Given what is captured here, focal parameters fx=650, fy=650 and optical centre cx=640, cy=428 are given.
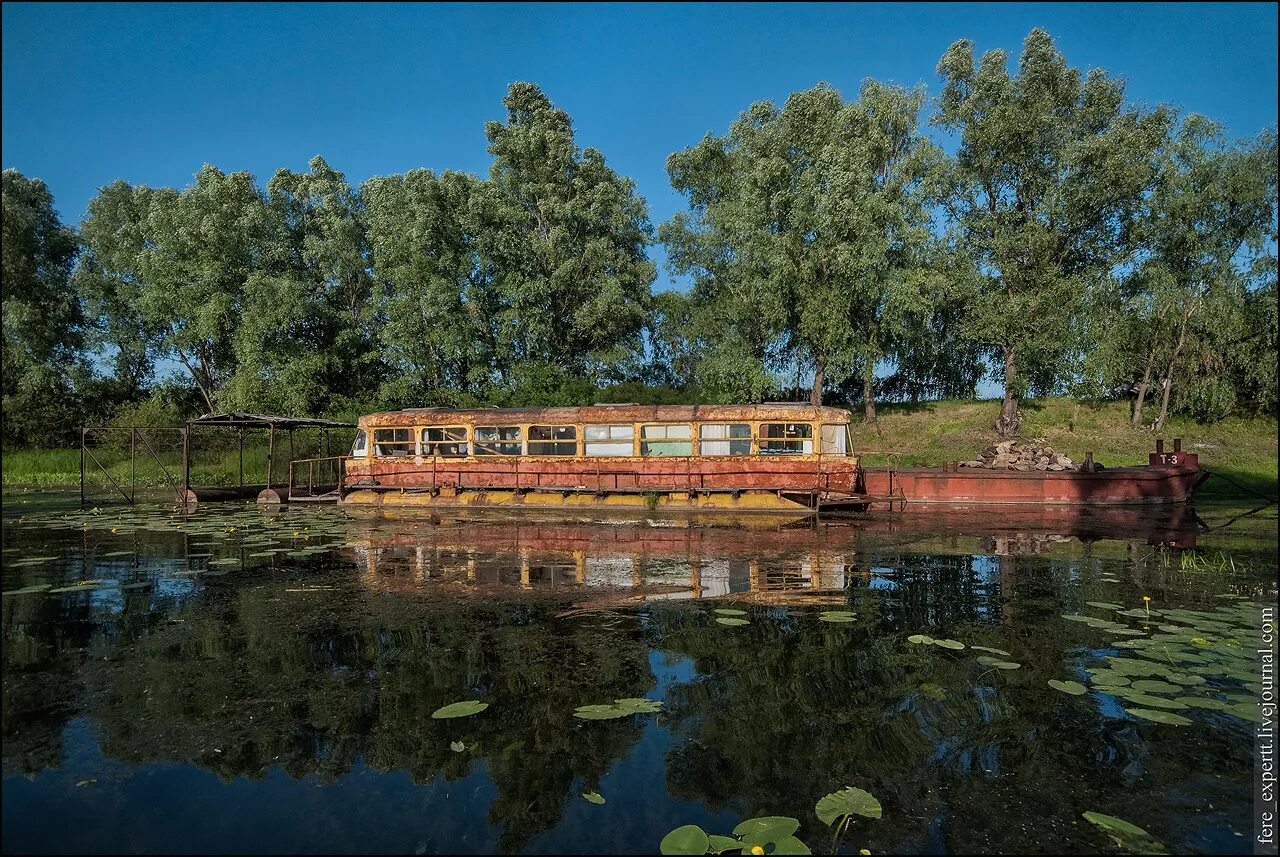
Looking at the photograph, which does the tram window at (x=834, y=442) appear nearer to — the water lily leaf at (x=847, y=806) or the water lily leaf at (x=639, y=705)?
the water lily leaf at (x=639, y=705)

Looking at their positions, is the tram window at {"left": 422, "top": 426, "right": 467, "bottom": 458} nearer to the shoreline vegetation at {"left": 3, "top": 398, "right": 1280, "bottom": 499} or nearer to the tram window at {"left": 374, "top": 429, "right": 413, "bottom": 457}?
the tram window at {"left": 374, "top": 429, "right": 413, "bottom": 457}

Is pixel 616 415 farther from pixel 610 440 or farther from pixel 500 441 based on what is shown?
pixel 500 441

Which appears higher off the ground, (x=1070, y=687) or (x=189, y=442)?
(x=189, y=442)

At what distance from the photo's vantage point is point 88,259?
34.6 m

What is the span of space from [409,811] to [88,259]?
43134mm

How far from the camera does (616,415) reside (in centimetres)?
1898

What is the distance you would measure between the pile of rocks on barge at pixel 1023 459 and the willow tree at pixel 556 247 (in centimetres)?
1575

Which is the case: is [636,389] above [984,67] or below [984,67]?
below

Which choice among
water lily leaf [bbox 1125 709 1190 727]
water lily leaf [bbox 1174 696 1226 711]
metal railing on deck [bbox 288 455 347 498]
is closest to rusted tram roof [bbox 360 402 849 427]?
metal railing on deck [bbox 288 455 347 498]

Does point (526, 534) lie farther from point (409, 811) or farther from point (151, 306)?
point (151, 306)

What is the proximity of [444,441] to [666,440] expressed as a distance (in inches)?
272

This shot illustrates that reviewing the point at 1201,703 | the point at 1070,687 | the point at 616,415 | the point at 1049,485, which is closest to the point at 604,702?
the point at 1070,687

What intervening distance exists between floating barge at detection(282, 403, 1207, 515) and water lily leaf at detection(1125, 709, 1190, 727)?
1163 cm

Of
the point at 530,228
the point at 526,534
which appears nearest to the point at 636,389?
the point at 530,228
